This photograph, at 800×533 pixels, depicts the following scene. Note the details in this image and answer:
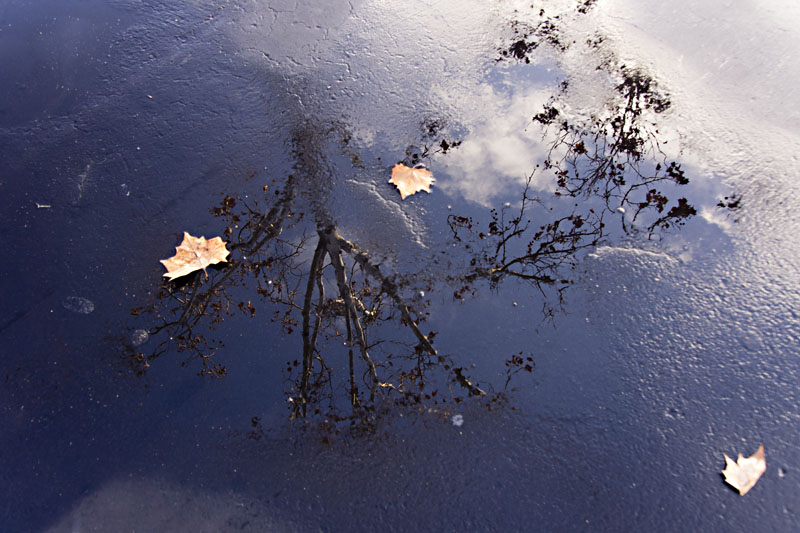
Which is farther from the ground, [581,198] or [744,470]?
[581,198]

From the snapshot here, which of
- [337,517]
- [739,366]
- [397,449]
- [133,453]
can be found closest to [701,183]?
[739,366]

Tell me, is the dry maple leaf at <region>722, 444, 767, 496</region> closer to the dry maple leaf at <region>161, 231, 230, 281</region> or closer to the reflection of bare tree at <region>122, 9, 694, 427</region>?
the reflection of bare tree at <region>122, 9, 694, 427</region>

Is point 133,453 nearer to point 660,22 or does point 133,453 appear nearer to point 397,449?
point 397,449

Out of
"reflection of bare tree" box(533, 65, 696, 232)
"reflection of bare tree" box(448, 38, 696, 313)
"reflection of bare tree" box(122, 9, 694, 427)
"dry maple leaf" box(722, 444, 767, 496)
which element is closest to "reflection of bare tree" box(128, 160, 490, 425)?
"reflection of bare tree" box(122, 9, 694, 427)

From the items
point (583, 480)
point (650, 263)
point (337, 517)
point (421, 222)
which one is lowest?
point (337, 517)

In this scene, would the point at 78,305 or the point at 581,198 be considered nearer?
the point at 78,305

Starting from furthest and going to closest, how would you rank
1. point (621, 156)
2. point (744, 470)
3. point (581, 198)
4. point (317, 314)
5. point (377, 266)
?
point (621, 156)
point (581, 198)
point (377, 266)
point (317, 314)
point (744, 470)

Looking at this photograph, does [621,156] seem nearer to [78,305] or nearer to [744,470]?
[744,470]

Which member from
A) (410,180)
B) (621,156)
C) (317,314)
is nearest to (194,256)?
(317,314)
